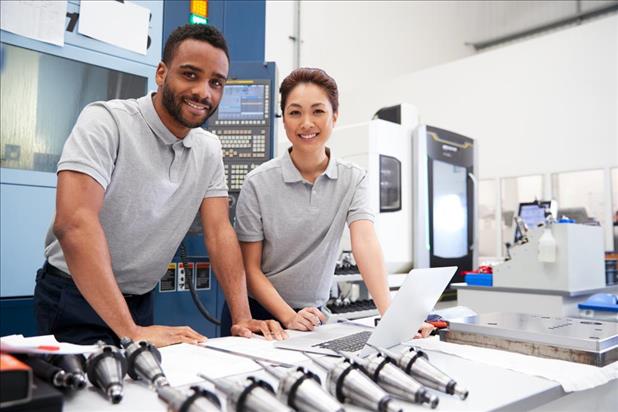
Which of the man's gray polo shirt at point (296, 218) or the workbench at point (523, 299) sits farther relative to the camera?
the workbench at point (523, 299)

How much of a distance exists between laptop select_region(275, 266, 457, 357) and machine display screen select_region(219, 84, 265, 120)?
1.12m

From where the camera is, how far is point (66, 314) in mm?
1343

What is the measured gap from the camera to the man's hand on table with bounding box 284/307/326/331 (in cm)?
135

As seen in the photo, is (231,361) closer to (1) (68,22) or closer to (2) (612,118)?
(1) (68,22)

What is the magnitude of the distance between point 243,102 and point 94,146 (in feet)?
3.11

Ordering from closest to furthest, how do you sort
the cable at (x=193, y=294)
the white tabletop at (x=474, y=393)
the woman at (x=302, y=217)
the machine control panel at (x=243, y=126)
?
1. the white tabletop at (x=474, y=393)
2. the woman at (x=302, y=217)
3. the cable at (x=193, y=294)
4. the machine control panel at (x=243, y=126)

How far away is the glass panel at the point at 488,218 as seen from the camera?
17.2 ft

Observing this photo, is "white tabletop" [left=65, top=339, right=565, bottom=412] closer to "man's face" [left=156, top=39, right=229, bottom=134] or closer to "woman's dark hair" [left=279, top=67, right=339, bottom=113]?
"man's face" [left=156, top=39, right=229, bottom=134]

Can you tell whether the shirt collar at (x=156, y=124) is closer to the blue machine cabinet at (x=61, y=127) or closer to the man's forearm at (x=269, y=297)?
the man's forearm at (x=269, y=297)

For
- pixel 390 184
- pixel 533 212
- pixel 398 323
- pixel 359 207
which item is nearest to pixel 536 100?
pixel 533 212

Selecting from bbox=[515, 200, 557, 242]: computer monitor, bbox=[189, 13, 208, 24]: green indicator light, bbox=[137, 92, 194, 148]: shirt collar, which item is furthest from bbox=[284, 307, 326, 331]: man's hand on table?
bbox=[515, 200, 557, 242]: computer monitor

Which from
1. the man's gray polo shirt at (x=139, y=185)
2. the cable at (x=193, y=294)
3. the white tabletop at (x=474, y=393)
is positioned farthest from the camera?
the cable at (x=193, y=294)

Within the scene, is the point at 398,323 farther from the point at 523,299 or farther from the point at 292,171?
the point at 523,299

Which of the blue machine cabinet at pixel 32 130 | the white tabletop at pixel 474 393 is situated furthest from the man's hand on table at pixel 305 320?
the blue machine cabinet at pixel 32 130
